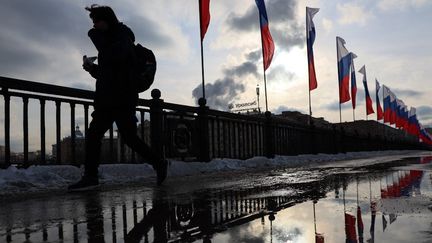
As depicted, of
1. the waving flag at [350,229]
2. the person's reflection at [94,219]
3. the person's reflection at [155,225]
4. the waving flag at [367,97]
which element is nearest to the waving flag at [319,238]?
the waving flag at [350,229]

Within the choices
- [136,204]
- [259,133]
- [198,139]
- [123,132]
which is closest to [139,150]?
[123,132]

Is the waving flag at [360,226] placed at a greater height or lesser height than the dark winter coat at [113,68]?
lesser

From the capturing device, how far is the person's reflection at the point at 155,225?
93.3 inches

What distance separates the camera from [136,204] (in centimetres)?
380

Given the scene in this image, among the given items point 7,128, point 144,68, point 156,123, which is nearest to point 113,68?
point 144,68

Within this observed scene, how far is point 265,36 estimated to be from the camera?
18.2 meters

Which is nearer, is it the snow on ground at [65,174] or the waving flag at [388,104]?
the snow on ground at [65,174]

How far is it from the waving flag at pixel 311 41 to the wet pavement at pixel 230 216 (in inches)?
725

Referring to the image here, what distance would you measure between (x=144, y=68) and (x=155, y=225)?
279cm

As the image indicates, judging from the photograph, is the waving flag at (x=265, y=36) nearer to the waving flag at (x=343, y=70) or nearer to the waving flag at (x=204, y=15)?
the waving flag at (x=204, y=15)

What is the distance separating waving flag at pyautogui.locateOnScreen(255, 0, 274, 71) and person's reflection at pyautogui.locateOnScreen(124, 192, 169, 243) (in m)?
14.9

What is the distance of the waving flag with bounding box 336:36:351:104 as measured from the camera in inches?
1073

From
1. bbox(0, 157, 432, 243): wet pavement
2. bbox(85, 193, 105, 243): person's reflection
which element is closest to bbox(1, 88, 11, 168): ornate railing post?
bbox(0, 157, 432, 243): wet pavement

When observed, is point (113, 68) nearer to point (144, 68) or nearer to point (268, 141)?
point (144, 68)
